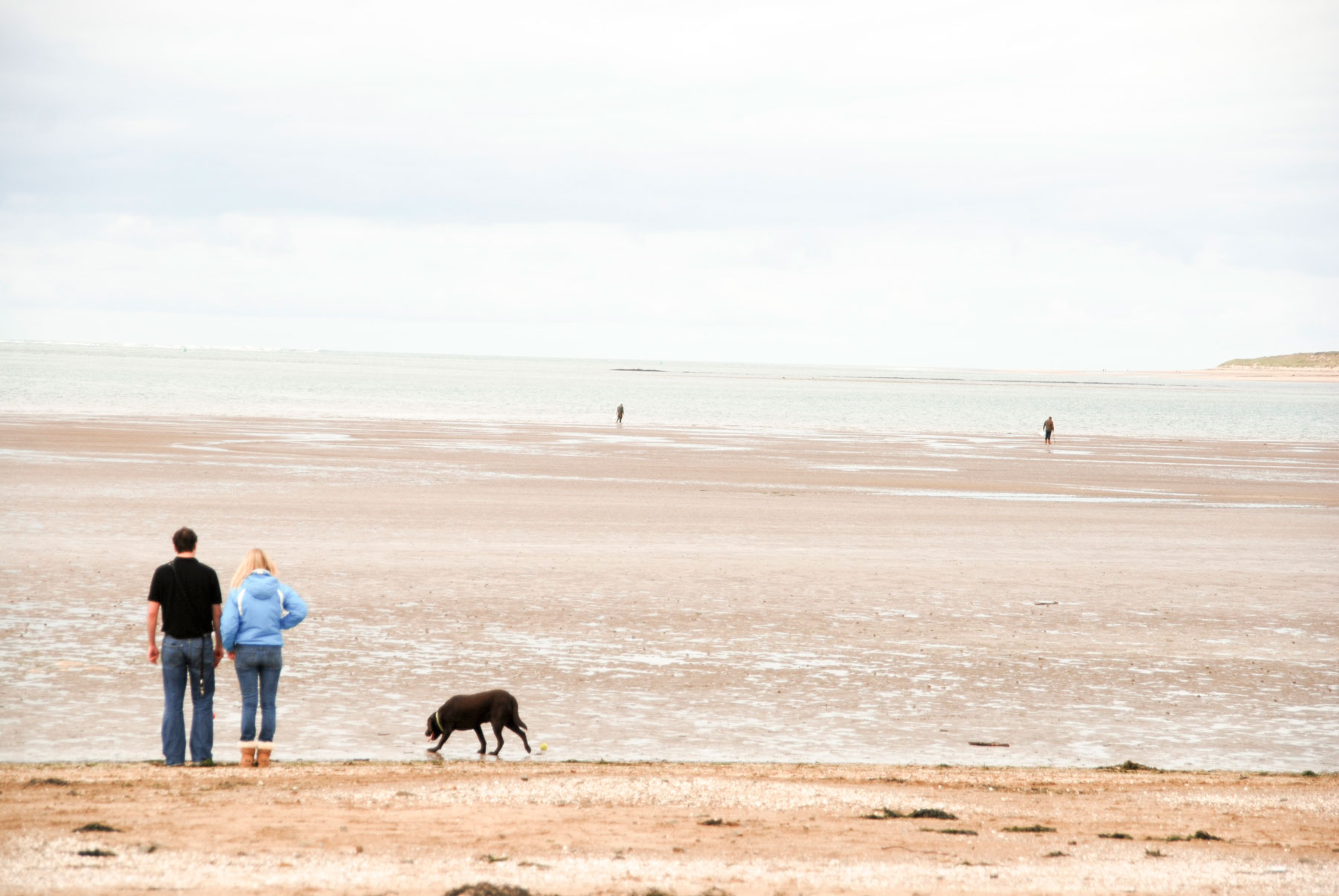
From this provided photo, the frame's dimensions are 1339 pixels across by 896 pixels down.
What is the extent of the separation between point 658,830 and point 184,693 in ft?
13.7

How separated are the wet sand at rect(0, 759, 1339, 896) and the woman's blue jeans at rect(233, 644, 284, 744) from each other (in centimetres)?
38

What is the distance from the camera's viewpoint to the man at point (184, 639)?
1002cm

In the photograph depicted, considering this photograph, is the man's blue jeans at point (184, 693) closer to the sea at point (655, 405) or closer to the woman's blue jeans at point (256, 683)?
the woman's blue jeans at point (256, 683)

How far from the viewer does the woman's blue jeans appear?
10.2 m

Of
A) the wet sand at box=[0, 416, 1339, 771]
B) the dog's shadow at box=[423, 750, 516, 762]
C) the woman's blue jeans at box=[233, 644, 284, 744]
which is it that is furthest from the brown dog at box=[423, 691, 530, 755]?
the woman's blue jeans at box=[233, 644, 284, 744]

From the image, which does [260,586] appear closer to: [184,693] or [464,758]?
[184,693]

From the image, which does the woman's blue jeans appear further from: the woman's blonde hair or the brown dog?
the brown dog

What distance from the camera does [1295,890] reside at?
7.54 meters

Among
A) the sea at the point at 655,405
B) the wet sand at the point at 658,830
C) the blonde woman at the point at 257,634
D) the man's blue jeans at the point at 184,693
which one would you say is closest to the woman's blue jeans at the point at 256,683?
the blonde woman at the point at 257,634

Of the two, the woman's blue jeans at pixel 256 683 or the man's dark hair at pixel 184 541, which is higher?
the man's dark hair at pixel 184 541

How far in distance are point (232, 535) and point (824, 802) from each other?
16.1 metres

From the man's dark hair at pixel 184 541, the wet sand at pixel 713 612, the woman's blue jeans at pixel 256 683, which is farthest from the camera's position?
the wet sand at pixel 713 612

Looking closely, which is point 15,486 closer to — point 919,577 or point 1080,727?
point 919,577

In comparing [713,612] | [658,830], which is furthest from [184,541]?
[713,612]
